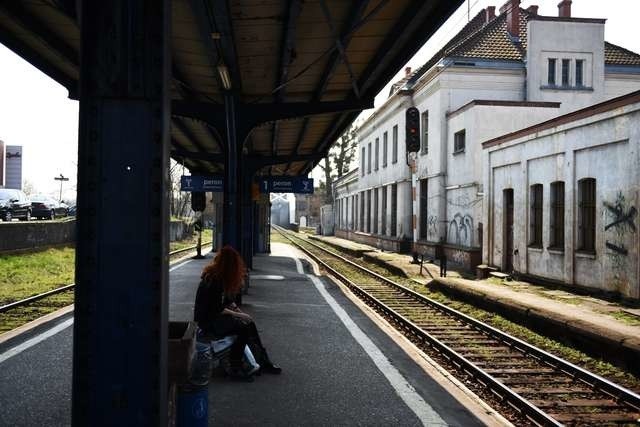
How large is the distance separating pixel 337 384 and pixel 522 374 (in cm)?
273

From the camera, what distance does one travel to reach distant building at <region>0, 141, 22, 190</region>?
284 ft

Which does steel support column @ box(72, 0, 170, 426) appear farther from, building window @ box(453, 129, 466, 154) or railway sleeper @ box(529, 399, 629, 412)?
building window @ box(453, 129, 466, 154)

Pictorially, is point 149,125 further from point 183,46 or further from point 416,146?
point 416,146

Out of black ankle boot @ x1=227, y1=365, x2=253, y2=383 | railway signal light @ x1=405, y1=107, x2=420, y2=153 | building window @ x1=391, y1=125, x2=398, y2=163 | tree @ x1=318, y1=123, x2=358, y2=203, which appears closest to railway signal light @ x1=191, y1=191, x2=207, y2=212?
railway signal light @ x1=405, y1=107, x2=420, y2=153

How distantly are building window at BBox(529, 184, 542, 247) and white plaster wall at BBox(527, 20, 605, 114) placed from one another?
10.8 m

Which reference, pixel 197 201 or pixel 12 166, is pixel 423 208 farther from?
pixel 12 166

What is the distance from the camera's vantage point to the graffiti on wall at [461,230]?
23078mm

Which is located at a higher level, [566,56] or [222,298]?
[566,56]

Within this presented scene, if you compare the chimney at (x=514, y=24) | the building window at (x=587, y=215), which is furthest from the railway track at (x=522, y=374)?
the chimney at (x=514, y=24)

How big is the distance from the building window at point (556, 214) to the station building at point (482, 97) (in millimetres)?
4244

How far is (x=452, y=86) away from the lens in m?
26.5

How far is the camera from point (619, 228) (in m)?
13.0

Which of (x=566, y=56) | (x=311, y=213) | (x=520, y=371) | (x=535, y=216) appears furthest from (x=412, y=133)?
(x=311, y=213)

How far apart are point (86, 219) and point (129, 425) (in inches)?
45.1
